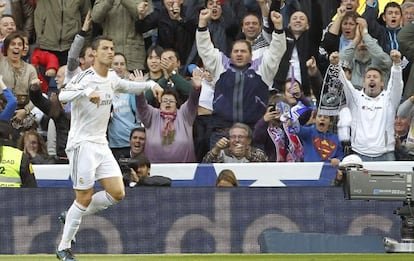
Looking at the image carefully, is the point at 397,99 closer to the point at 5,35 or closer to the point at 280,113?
the point at 280,113

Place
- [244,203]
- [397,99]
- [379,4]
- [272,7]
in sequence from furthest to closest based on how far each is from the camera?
[379,4] → [272,7] → [397,99] → [244,203]

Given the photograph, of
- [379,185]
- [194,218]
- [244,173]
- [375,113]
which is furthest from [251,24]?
[379,185]

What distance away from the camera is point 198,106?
1606 centimetres

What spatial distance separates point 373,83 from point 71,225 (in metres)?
5.20

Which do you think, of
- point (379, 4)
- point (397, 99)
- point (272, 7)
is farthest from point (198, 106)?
point (379, 4)

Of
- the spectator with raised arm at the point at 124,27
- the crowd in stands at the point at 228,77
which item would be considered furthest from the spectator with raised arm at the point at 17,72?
the spectator with raised arm at the point at 124,27

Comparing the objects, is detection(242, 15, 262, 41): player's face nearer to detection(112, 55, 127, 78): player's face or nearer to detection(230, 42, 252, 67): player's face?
detection(230, 42, 252, 67): player's face

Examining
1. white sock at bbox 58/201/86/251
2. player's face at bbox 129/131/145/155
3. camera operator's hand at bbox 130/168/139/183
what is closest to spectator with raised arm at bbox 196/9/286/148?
player's face at bbox 129/131/145/155

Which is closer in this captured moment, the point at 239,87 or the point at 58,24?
the point at 239,87

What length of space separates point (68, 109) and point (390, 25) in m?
4.64

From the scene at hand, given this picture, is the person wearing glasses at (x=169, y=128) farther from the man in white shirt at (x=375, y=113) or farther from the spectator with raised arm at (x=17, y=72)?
the man in white shirt at (x=375, y=113)

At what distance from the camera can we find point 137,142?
51.0 ft

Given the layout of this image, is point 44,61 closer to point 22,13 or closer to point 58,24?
point 58,24

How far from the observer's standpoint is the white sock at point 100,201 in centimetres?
1216
